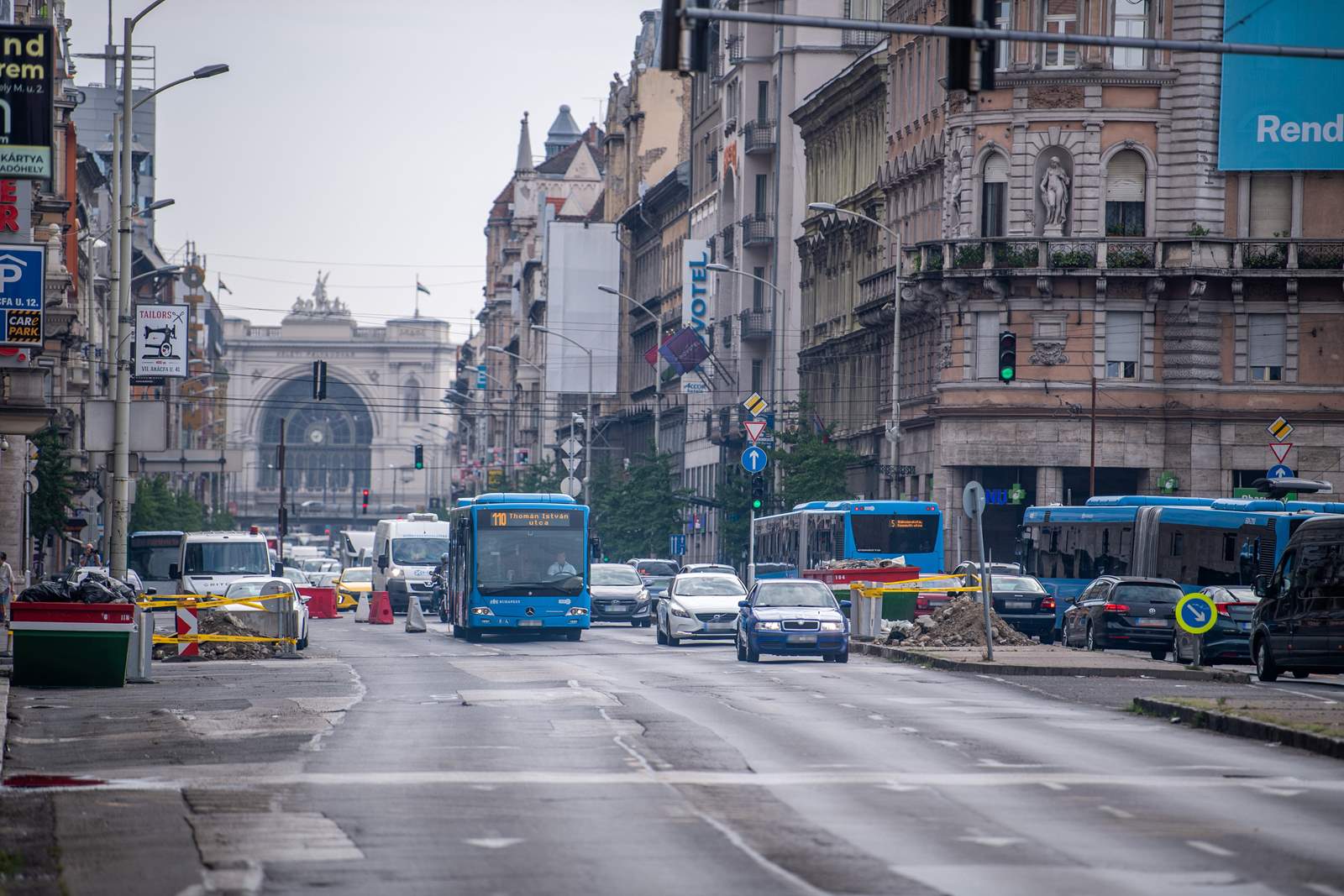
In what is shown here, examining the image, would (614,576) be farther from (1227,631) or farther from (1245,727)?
(1245,727)

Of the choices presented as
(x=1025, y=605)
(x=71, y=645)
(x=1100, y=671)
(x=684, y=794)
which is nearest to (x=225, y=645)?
(x=71, y=645)

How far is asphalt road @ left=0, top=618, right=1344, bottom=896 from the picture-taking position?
40.5ft

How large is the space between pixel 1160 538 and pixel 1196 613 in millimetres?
15778

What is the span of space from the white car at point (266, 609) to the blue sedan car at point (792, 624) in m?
8.06

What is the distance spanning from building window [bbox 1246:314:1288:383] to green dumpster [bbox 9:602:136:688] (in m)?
39.9

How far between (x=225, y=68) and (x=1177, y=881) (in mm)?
36441

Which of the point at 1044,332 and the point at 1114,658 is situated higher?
the point at 1044,332

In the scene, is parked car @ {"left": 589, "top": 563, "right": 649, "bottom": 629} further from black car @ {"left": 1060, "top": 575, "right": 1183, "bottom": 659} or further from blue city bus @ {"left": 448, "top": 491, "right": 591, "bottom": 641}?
black car @ {"left": 1060, "top": 575, "right": 1183, "bottom": 659}

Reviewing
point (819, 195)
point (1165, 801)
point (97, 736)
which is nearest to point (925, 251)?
point (819, 195)

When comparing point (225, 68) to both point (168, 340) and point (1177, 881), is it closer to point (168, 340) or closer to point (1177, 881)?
point (168, 340)

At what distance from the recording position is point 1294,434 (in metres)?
60.8

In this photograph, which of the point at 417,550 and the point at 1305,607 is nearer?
the point at 1305,607

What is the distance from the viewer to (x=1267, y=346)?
61.7m

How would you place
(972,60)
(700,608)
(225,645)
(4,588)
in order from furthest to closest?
(4,588), (700,608), (225,645), (972,60)
